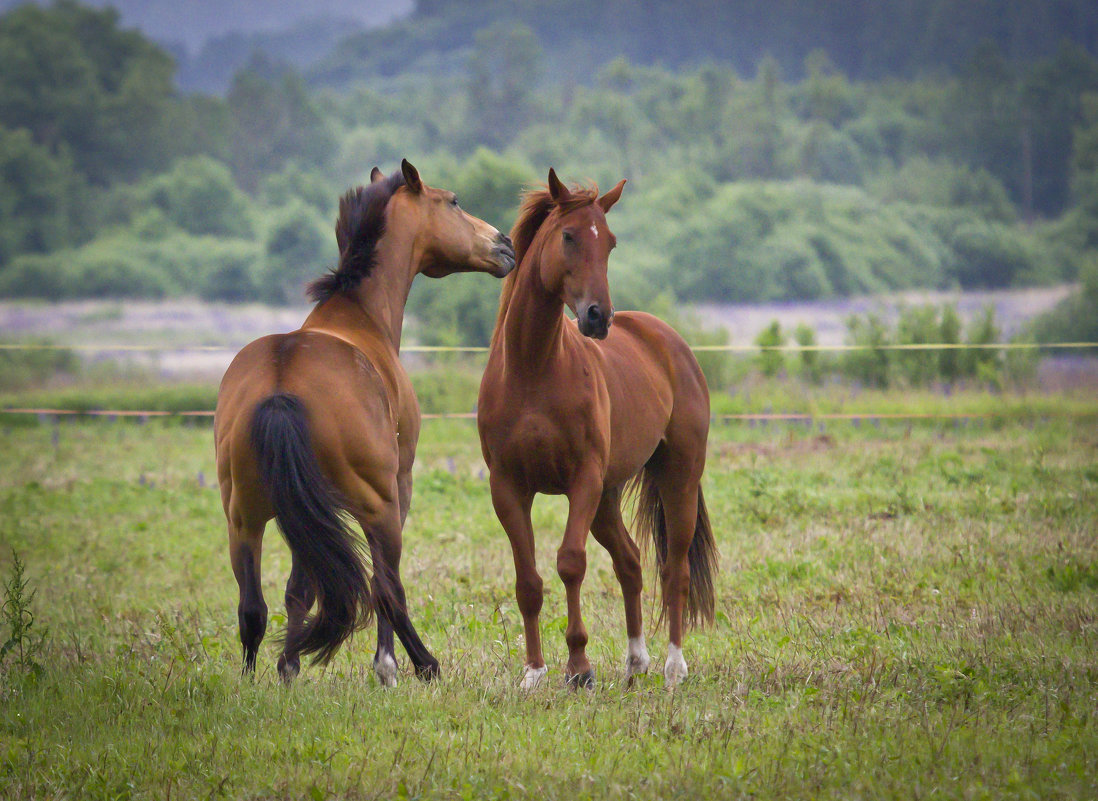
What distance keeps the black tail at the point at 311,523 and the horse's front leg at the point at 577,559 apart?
3.05 ft

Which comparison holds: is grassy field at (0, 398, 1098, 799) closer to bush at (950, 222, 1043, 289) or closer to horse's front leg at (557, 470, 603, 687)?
horse's front leg at (557, 470, 603, 687)

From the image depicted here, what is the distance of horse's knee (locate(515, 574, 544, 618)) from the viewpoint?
5.23 metres

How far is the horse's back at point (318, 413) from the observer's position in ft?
15.5

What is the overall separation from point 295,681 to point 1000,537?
17.4 ft

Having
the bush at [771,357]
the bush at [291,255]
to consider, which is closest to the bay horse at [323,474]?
the bush at [771,357]

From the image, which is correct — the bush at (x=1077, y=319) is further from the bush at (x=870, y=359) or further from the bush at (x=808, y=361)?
the bush at (x=870, y=359)

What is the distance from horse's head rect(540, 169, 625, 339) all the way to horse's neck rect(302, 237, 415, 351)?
971mm

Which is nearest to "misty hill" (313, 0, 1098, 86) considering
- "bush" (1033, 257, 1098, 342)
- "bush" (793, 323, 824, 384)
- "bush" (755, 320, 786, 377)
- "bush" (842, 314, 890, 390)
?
"bush" (1033, 257, 1098, 342)

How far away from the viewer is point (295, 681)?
4988 mm

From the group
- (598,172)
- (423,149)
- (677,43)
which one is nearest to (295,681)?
(598,172)

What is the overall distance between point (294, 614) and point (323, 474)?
2.78ft

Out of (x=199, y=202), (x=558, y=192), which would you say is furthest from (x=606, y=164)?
(x=558, y=192)

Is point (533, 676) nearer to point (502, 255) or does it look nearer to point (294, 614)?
point (294, 614)

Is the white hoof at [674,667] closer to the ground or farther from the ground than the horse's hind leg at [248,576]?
closer to the ground
